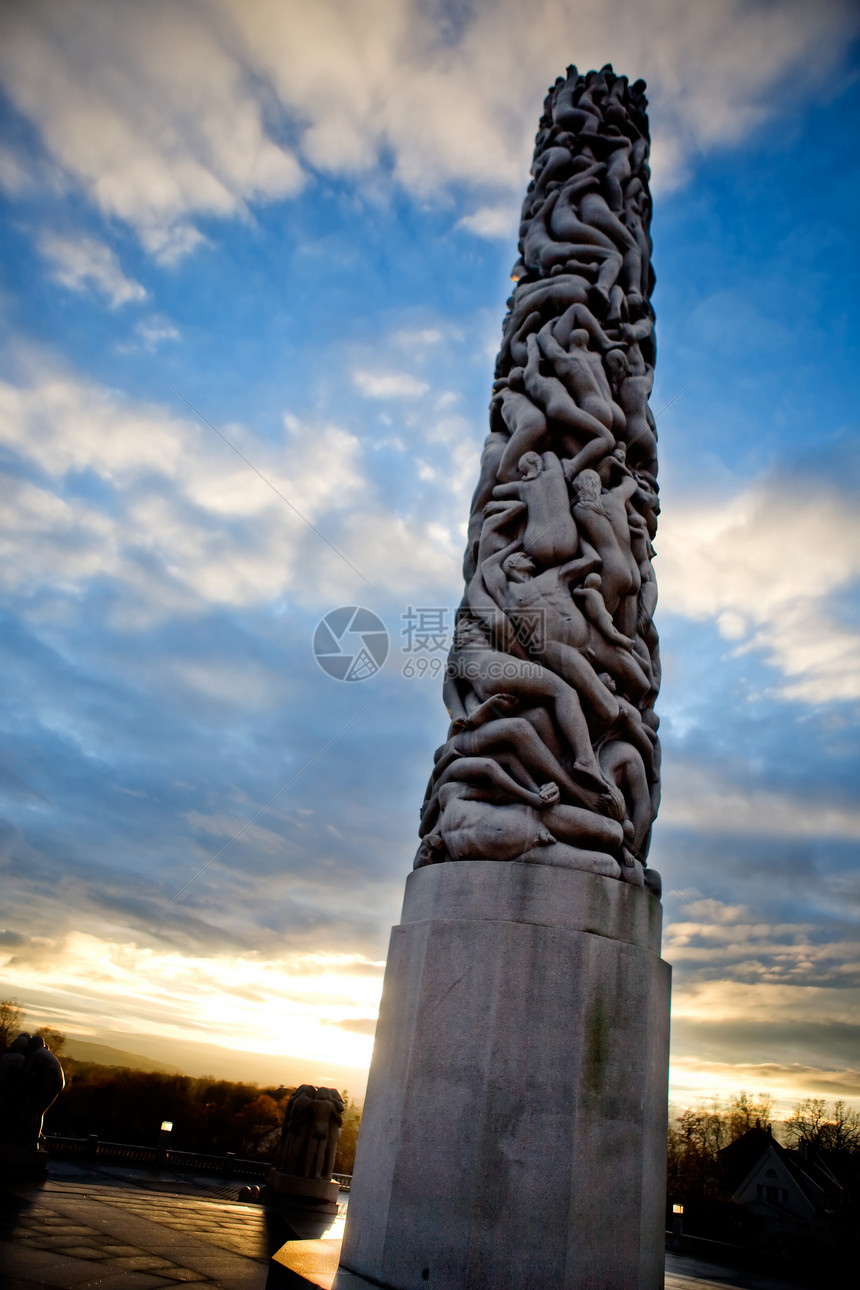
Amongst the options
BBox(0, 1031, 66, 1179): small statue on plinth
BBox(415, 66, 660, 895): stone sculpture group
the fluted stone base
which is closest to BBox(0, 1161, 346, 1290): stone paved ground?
BBox(0, 1031, 66, 1179): small statue on plinth

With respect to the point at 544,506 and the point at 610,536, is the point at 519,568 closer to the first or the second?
the point at 544,506

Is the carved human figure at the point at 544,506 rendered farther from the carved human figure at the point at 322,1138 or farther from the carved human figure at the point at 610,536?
the carved human figure at the point at 322,1138

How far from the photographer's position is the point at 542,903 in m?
5.52

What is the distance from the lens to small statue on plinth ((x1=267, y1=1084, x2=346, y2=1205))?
36.0 ft

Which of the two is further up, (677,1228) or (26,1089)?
(26,1089)

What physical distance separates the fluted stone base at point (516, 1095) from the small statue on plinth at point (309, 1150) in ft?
21.7

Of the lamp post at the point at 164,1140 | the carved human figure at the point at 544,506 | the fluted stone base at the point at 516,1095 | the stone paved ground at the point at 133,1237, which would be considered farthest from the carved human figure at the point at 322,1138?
the carved human figure at the point at 544,506

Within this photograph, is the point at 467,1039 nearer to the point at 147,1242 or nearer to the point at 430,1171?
the point at 430,1171

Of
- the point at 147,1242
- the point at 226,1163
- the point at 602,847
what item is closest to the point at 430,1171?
the point at 602,847

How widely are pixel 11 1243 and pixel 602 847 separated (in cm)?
482

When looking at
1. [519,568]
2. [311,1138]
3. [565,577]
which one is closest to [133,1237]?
[311,1138]

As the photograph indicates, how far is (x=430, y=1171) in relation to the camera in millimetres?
4875

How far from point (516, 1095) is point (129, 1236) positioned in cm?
365

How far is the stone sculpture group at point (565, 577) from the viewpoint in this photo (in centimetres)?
612
